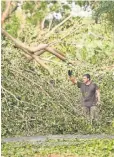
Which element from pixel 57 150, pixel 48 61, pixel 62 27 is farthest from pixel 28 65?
pixel 57 150

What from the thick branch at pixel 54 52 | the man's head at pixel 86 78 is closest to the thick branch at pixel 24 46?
the thick branch at pixel 54 52

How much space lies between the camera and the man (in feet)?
38.1

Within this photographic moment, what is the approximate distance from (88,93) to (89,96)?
→ 71mm

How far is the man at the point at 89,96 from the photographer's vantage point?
11.6m

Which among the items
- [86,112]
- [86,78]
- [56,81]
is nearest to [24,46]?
[56,81]

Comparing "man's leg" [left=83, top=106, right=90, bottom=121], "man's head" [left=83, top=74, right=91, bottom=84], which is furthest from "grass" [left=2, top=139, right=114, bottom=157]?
"man's head" [left=83, top=74, right=91, bottom=84]

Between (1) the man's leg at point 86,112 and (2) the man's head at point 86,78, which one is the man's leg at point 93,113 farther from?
(2) the man's head at point 86,78

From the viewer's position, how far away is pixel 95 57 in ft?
39.4

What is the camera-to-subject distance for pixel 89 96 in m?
11.7

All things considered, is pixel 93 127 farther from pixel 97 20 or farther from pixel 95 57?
pixel 97 20

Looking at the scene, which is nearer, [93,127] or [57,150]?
[57,150]

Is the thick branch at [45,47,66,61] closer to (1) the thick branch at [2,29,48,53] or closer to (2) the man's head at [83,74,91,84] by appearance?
(1) the thick branch at [2,29,48,53]

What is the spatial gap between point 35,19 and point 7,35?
2.18ft

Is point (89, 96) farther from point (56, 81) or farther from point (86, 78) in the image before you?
point (56, 81)
